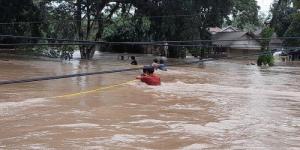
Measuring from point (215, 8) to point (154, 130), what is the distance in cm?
2800

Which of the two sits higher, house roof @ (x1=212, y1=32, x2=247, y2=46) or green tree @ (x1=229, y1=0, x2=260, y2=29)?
green tree @ (x1=229, y1=0, x2=260, y2=29)

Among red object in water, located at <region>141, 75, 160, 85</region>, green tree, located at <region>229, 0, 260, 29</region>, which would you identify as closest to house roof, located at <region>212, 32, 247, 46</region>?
green tree, located at <region>229, 0, 260, 29</region>

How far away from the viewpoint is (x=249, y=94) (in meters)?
16.3

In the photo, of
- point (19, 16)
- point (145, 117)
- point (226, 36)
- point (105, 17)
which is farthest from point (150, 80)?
point (226, 36)

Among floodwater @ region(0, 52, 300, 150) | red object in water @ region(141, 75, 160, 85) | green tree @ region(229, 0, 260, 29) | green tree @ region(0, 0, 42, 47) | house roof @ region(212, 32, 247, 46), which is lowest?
floodwater @ region(0, 52, 300, 150)

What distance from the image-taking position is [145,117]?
35.2ft

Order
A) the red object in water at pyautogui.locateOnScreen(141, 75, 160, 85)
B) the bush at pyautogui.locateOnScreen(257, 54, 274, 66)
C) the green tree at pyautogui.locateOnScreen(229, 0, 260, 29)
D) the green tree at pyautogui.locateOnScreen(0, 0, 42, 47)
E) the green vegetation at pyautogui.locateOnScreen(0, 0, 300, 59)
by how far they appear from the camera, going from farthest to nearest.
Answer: the green tree at pyautogui.locateOnScreen(229, 0, 260, 29) → the bush at pyautogui.locateOnScreen(257, 54, 274, 66) → the green vegetation at pyautogui.locateOnScreen(0, 0, 300, 59) → the green tree at pyautogui.locateOnScreen(0, 0, 42, 47) → the red object in water at pyautogui.locateOnScreen(141, 75, 160, 85)

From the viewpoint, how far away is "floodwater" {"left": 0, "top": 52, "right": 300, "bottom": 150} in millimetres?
8234

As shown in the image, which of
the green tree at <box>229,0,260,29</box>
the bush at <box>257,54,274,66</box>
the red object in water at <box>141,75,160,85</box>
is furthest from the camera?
the green tree at <box>229,0,260,29</box>

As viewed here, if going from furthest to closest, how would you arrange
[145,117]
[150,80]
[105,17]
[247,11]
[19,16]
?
[247,11]
[105,17]
[19,16]
[150,80]
[145,117]

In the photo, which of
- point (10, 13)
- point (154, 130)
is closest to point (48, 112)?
point (154, 130)

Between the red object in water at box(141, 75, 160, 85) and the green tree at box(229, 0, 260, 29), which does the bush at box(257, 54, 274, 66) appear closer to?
the green tree at box(229, 0, 260, 29)

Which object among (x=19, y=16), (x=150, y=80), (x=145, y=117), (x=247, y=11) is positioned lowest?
(x=145, y=117)

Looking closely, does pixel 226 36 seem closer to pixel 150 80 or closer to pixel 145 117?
pixel 150 80
